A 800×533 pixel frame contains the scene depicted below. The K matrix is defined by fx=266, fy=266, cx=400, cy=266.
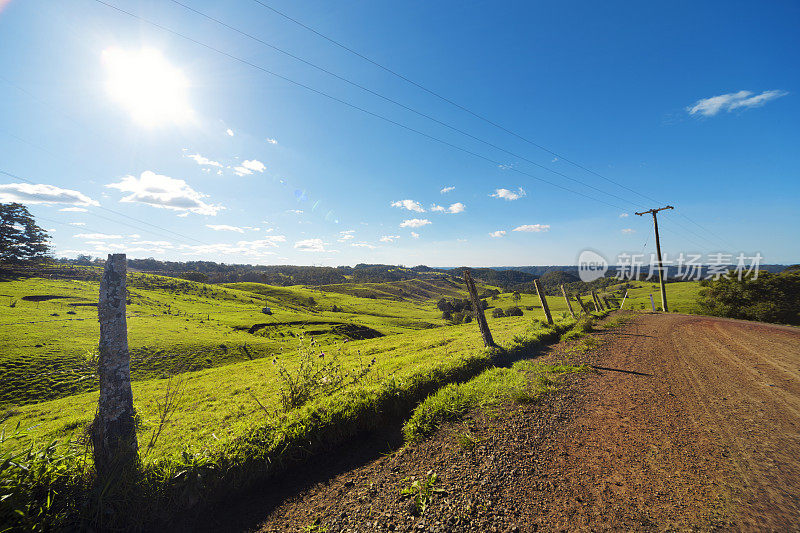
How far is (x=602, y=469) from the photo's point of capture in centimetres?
425

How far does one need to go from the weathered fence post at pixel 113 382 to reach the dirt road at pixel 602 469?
245cm

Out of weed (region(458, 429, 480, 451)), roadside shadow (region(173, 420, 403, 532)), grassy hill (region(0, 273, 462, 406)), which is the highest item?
weed (region(458, 429, 480, 451))

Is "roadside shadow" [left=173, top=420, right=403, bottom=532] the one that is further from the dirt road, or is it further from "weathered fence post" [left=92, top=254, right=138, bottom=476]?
"weathered fence post" [left=92, top=254, right=138, bottom=476]

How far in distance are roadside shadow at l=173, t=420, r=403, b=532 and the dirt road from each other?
82 mm

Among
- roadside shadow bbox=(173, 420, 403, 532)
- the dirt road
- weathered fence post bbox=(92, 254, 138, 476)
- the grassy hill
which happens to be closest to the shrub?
the dirt road

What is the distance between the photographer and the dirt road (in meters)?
3.42

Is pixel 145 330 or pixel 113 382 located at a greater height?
pixel 113 382

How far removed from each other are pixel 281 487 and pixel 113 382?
11.9 ft

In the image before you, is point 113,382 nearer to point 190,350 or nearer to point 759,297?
point 190,350

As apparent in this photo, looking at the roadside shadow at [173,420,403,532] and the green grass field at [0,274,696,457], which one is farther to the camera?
the green grass field at [0,274,696,457]

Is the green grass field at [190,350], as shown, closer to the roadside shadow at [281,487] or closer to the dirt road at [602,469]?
the roadside shadow at [281,487]

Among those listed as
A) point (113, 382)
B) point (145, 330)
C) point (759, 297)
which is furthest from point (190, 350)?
point (759, 297)

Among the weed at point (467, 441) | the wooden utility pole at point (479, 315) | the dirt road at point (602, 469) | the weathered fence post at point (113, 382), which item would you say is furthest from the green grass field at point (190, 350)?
the weed at point (467, 441)

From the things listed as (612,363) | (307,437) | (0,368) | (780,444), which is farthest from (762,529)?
(0,368)
